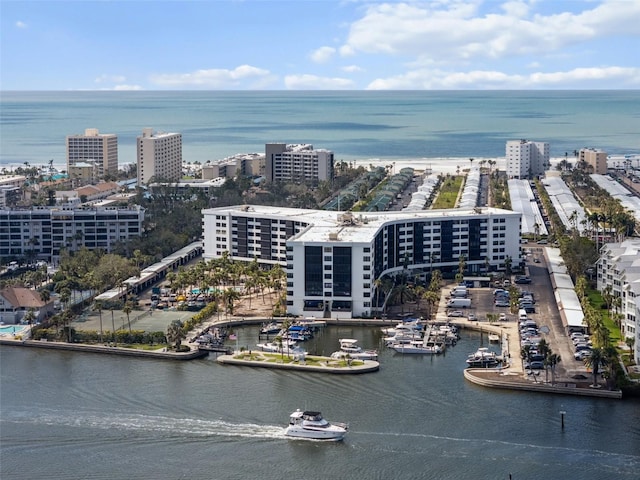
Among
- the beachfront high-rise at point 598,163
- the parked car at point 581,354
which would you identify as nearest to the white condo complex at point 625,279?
the parked car at point 581,354

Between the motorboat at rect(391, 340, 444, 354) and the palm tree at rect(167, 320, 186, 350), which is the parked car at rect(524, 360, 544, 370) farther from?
the palm tree at rect(167, 320, 186, 350)

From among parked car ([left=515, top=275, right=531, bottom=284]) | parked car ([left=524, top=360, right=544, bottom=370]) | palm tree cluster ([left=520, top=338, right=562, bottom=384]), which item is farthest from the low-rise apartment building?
parked car ([left=524, top=360, right=544, bottom=370])

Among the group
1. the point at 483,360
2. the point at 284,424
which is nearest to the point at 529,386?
the point at 483,360

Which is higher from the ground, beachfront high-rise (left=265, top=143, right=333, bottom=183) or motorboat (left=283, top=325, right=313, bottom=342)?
beachfront high-rise (left=265, top=143, right=333, bottom=183)

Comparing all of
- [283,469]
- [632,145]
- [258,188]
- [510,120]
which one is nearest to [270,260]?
[283,469]

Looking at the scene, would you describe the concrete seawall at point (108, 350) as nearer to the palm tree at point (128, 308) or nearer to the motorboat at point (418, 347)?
the palm tree at point (128, 308)

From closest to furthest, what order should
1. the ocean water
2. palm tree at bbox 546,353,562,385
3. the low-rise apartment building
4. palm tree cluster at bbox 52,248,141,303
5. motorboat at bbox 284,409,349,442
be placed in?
motorboat at bbox 284,409,349,442 → palm tree at bbox 546,353,562,385 → palm tree cluster at bbox 52,248,141,303 → the low-rise apartment building → the ocean water

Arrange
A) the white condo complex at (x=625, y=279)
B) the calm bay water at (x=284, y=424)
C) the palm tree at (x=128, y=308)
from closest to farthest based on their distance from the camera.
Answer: the calm bay water at (x=284, y=424) < the white condo complex at (x=625, y=279) < the palm tree at (x=128, y=308)
